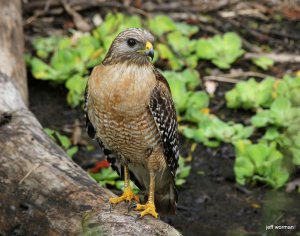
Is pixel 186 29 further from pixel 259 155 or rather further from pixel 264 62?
pixel 259 155

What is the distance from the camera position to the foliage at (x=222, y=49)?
9141mm

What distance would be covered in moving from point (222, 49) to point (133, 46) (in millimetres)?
4131

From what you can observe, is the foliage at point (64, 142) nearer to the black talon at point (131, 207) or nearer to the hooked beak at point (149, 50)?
the black talon at point (131, 207)

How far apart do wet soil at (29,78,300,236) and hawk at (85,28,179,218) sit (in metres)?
1.13

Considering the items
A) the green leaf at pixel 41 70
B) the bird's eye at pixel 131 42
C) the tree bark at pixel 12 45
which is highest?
the bird's eye at pixel 131 42

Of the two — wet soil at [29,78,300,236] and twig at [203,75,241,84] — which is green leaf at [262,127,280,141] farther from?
twig at [203,75,241,84]

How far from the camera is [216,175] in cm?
734

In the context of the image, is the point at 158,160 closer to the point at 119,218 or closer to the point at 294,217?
the point at 119,218

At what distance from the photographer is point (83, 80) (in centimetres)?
837

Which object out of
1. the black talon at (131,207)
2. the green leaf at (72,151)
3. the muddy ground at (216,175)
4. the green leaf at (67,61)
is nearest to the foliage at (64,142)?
the green leaf at (72,151)

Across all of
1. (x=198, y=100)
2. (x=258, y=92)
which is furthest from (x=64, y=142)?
(x=258, y=92)

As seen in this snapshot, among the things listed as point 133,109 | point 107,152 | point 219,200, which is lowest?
point 219,200

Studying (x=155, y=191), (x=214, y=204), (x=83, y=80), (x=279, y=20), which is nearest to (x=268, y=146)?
(x=214, y=204)

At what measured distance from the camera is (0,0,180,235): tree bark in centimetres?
507
